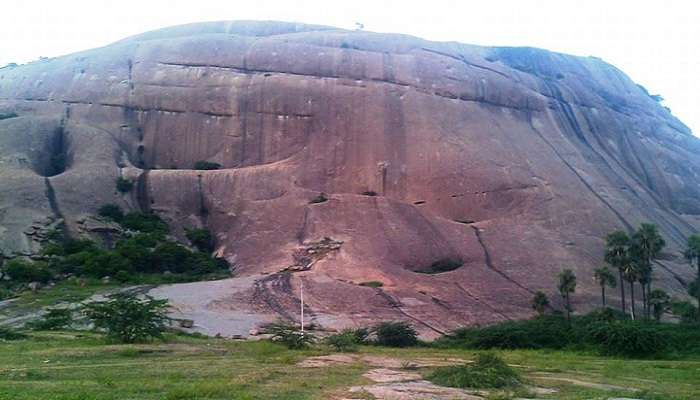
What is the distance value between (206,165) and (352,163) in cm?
1505

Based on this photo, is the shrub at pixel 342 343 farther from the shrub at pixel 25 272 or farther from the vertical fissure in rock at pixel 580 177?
the vertical fissure in rock at pixel 580 177

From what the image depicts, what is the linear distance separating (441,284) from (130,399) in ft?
123

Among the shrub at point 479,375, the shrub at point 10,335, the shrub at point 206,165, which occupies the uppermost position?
the shrub at point 206,165

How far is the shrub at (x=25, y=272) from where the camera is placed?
49.5 meters

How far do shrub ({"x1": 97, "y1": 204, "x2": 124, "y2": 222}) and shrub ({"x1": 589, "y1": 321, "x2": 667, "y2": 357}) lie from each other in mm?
43280

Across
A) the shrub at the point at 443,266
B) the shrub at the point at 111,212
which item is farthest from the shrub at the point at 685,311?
the shrub at the point at 111,212

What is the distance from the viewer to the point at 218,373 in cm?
1983

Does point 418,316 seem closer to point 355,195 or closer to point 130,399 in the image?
point 355,195

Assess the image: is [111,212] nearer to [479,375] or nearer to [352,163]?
[352,163]

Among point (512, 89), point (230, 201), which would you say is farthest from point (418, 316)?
point (512, 89)

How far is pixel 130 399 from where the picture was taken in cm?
1471

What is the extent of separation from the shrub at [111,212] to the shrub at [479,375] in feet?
156

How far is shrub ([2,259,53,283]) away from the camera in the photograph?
162 feet

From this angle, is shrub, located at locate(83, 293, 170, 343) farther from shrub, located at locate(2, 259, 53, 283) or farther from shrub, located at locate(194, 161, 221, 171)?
shrub, located at locate(194, 161, 221, 171)
